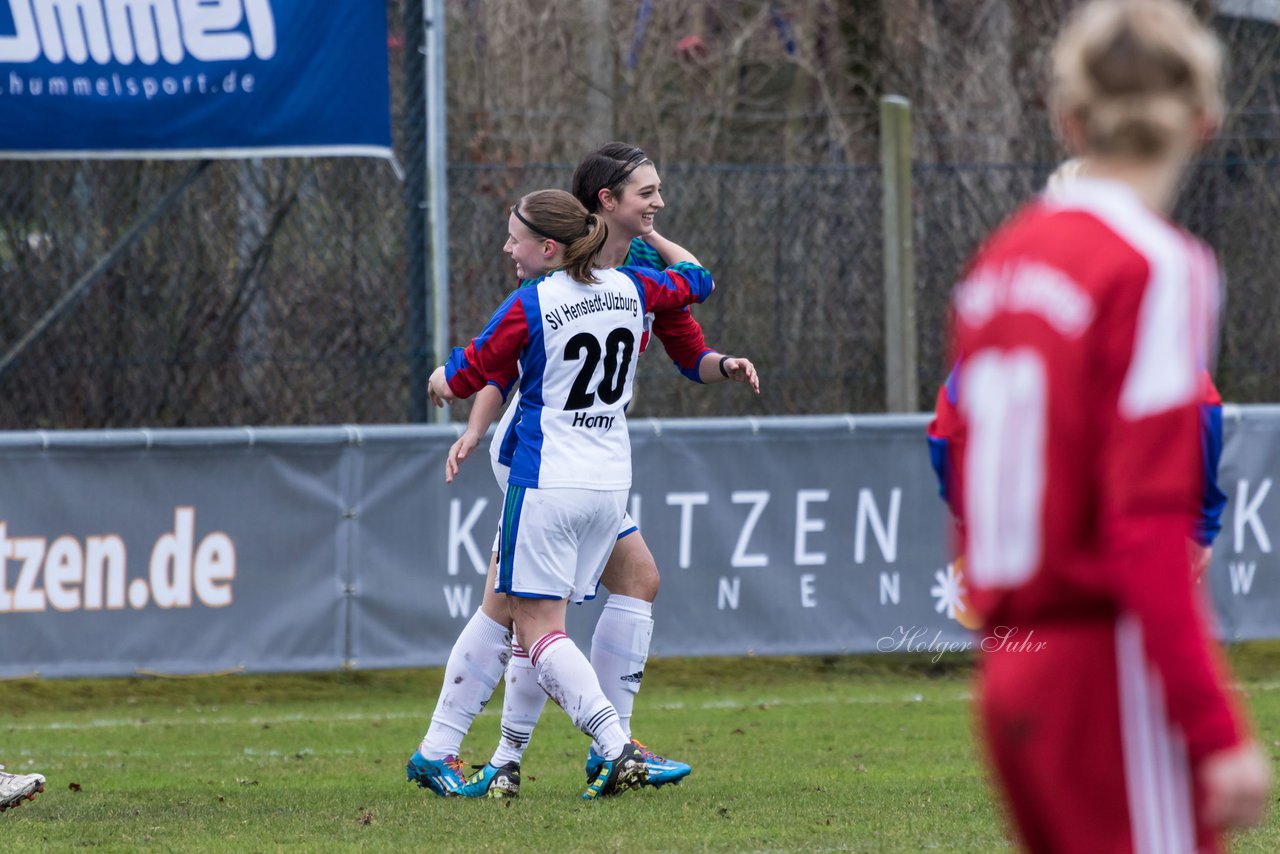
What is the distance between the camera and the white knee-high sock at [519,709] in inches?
227

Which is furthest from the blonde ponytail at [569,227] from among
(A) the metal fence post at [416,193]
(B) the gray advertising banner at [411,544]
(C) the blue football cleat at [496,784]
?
(A) the metal fence post at [416,193]

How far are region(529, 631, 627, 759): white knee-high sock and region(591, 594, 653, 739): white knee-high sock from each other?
1.36 feet

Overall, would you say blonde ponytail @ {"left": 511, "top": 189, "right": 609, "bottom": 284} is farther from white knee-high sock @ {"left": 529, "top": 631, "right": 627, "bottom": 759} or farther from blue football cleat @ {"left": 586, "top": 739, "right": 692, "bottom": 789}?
blue football cleat @ {"left": 586, "top": 739, "right": 692, "bottom": 789}

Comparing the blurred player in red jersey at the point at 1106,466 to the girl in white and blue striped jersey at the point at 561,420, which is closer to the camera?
the blurred player in red jersey at the point at 1106,466

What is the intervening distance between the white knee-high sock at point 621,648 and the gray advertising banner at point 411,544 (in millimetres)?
2825

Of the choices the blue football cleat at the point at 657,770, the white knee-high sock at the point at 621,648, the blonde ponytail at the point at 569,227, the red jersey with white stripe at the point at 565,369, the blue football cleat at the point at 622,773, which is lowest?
the blue football cleat at the point at 657,770

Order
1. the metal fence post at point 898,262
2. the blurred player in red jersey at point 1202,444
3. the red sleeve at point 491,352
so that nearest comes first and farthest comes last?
the blurred player in red jersey at point 1202,444 < the red sleeve at point 491,352 < the metal fence post at point 898,262

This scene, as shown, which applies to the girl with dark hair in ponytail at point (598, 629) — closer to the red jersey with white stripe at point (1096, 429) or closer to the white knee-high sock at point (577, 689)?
the white knee-high sock at point (577, 689)

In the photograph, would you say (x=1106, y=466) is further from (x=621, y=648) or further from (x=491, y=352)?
(x=621, y=648)

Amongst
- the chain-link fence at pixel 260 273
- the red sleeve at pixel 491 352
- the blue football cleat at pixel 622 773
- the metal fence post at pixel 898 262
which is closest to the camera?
the red sleeve at pixel 491 352

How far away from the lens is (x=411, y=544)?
28.5ft

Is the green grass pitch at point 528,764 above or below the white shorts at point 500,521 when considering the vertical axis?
below

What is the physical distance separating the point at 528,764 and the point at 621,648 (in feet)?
3.58

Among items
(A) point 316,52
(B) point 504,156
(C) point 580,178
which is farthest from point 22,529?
(B) point 504,156
